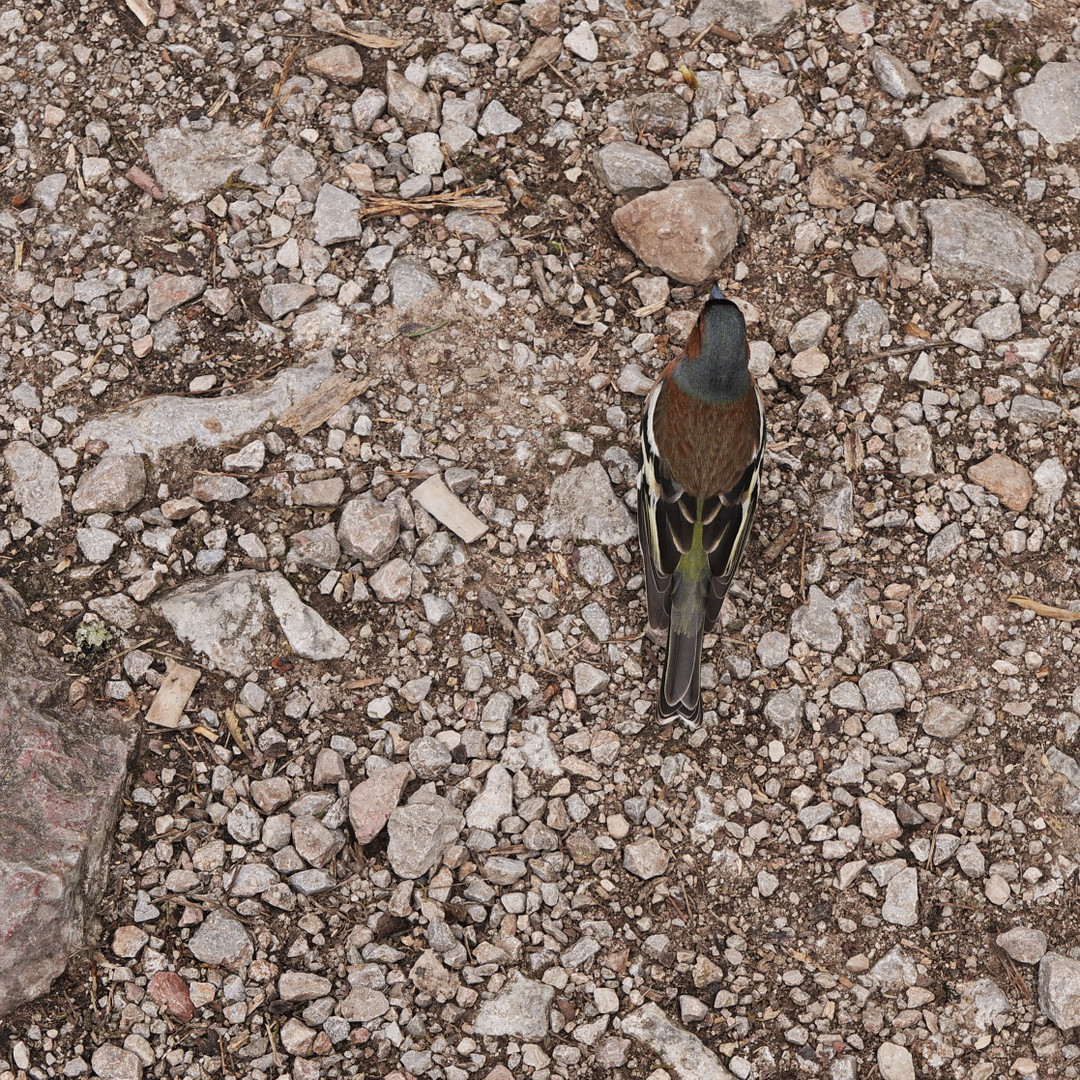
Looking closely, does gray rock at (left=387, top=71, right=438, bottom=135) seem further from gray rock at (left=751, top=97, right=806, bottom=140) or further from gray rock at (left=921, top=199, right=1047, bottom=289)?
gray rock at (left=921, top=199, right=1047, bottom=289)

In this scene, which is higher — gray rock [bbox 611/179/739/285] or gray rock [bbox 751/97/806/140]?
gray rock [bbox 751/97/806/140]

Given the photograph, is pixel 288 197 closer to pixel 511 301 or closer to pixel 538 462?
pixel 511 301

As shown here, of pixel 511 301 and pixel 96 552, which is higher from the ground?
pixel 511 301

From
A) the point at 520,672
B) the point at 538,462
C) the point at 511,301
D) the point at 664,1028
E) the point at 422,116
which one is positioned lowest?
the point at 664,1028

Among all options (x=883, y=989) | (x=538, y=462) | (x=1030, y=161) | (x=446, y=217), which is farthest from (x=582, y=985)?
(x=1030, y=161)

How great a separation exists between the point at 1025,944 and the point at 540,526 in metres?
2.60

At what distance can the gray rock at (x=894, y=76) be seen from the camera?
19.6 feet

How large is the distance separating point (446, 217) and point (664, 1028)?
377 centimetres

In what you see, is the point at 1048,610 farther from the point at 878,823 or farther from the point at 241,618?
the point at 241,618

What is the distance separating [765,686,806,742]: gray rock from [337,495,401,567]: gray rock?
1.78 metres

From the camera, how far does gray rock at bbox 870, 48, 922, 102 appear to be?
19.6 ft

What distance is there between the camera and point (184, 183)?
563cm

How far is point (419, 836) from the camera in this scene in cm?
454

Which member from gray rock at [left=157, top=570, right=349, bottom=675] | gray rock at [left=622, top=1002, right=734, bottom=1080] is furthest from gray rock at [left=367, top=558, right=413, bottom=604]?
gray rock at [left=622, top=1002, right=734, bottom=1080]
